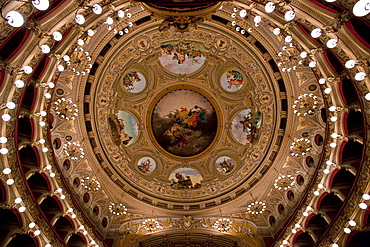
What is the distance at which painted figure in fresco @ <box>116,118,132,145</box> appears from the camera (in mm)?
20038

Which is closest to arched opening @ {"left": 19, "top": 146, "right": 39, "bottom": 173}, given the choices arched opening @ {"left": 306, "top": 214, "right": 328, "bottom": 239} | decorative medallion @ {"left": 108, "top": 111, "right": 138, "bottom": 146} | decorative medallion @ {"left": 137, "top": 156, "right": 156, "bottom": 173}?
decorative medallion @ {"left": 108, "top": 111, "right": 138, "bottom": 146}

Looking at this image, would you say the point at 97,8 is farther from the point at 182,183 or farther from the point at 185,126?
the point at 182,183

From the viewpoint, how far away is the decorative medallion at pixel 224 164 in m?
21.3

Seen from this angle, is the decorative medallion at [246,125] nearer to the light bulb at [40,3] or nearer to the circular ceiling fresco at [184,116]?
the circular ceiling fresco at [184,116]

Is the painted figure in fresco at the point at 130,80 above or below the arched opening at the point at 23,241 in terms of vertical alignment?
above

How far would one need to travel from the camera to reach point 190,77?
20.2 m

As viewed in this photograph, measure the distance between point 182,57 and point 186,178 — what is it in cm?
1085

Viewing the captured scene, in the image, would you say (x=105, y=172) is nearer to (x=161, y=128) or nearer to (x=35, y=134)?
(x=161, y=128)

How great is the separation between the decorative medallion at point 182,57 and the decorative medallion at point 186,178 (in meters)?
9.02

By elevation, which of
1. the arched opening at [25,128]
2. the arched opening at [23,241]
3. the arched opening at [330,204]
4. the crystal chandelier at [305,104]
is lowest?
the arched opening at [23,241]

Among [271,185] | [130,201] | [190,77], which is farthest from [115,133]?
[271,185]

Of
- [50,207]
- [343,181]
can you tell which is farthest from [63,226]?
[343,181]

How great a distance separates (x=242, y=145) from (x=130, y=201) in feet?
34.5

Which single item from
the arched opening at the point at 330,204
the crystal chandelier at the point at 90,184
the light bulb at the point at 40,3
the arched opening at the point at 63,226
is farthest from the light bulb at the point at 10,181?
the arched opening at the point at 330,204
